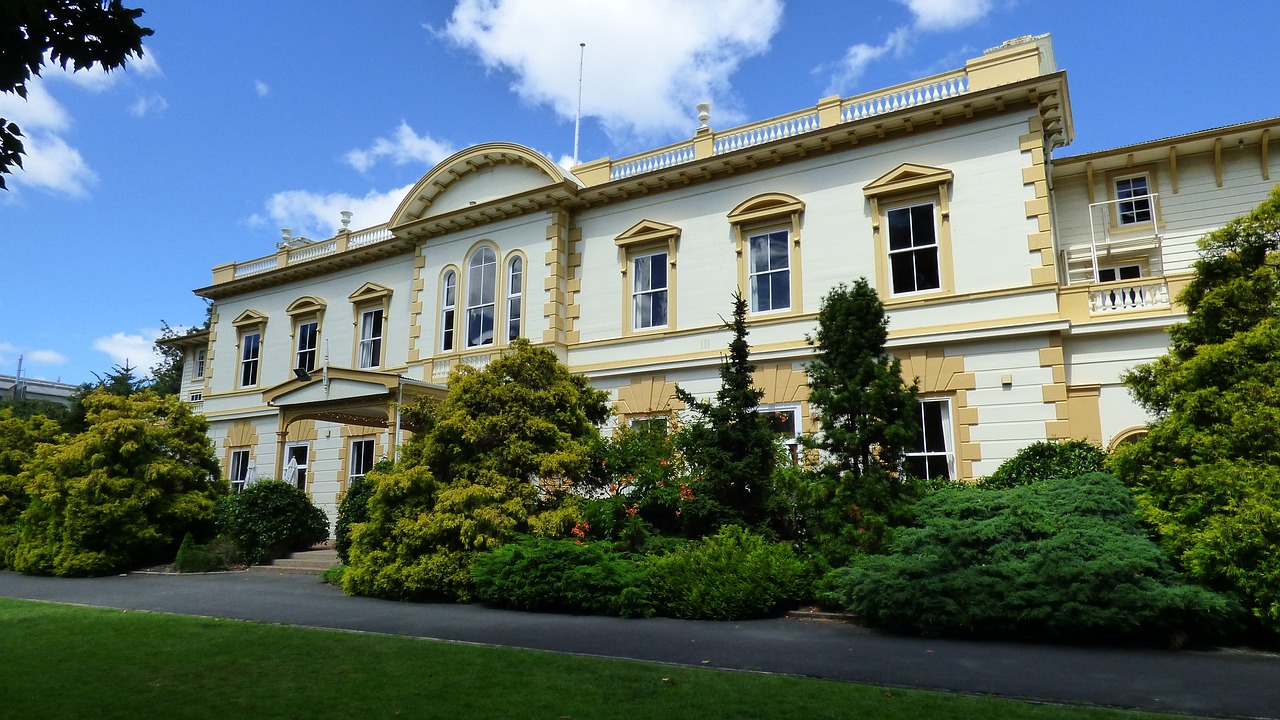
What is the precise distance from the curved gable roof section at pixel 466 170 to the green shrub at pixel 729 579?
457 inches

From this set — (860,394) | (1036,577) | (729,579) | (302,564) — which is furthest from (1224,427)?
(302,564)

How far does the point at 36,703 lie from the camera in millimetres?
6008

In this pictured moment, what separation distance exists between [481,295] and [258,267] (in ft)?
36.1

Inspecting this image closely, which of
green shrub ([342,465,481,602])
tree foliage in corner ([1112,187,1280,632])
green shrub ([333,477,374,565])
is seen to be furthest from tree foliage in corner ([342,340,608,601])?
tree foliage in corner ([1112,187,1280,632])

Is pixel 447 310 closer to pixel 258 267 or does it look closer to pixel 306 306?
pixel 306 306

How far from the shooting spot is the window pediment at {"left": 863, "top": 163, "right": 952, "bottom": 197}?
1558 centimetres

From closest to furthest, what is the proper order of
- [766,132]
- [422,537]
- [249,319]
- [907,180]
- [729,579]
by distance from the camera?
[729,579], [422,537], [907,180], [766,132], [249,319]

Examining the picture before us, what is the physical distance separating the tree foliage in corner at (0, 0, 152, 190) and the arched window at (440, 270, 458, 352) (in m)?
15.8

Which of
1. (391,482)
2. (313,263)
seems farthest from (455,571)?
(313,263)

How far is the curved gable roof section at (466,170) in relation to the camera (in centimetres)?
2027

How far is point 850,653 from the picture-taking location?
7738mm

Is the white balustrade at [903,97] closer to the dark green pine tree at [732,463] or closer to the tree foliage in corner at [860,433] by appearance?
the tree foliage in corner at [860,433]

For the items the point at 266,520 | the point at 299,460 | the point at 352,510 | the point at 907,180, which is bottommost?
the point at 266,520

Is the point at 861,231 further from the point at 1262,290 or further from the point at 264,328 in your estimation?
the point at 264,328
